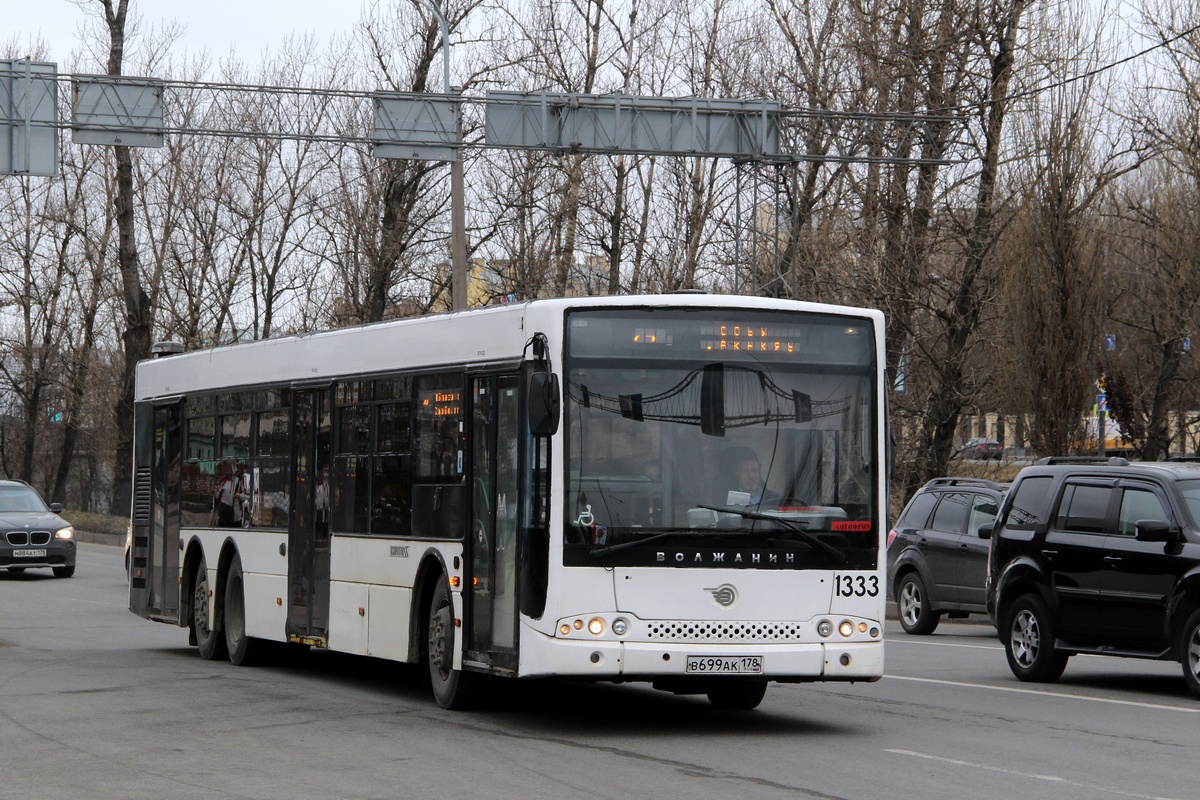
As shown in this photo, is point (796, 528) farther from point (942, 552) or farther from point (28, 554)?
point (28, 554)

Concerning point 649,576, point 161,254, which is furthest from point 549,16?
point 649,576

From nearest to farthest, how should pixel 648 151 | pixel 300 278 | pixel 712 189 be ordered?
pixel 648 151 < pixel 712 189 < pixel 300 278

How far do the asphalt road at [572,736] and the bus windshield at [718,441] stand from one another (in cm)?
125

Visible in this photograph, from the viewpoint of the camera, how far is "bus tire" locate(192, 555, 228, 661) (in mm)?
17922

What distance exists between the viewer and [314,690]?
14891mm

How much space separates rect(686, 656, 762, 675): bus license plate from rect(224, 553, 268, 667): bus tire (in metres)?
6.88

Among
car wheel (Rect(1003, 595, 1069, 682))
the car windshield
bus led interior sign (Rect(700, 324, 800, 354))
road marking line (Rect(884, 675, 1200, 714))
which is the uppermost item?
bus led interior sign (Rect(700, 324, 800, 354))

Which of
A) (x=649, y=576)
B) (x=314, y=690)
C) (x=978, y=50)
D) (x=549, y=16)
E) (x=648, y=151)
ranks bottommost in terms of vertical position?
(x=314, y=690)

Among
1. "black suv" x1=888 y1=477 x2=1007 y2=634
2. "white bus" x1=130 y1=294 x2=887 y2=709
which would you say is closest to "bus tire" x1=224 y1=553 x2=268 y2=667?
"white bus" x1=130 y1=294 x2=887 y2=709

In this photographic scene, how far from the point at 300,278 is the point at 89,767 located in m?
42.9

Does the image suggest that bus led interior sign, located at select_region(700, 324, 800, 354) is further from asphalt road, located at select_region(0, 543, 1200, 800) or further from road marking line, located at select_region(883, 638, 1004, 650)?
road marking line, located at select_region(883, 638, 1004, 650)

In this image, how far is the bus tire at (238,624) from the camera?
17.2 metres

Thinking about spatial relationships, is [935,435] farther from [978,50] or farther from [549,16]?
[549,16]

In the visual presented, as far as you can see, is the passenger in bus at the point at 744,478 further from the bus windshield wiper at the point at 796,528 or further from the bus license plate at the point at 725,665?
the bus license plate at the point at 725,665
